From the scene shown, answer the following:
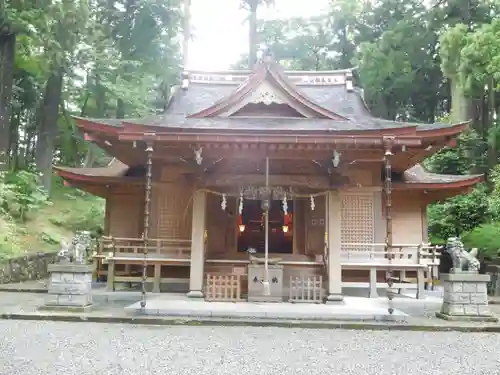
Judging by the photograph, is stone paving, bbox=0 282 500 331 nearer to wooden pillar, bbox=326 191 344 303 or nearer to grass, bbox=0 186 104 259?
wooden pillar, bbox=326 191 344 303

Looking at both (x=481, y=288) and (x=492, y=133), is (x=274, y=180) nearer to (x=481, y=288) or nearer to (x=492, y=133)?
(x=481, y=288)

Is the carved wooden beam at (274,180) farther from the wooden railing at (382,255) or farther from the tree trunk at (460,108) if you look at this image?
the tree trunk at (460,108)

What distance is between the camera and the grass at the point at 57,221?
679 inches

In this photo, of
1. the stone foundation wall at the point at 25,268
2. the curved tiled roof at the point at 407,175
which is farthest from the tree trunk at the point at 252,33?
the stone foundation wall at the point at 25,268

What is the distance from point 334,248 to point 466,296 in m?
2.96

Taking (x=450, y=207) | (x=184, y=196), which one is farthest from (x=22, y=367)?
(x=450, y=207)

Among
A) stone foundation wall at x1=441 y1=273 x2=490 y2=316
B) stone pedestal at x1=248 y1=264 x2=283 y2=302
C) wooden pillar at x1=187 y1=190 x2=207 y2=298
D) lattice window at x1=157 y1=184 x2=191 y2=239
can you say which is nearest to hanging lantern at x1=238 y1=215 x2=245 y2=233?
lattice window at x1=157 y1=184 x2=191 y2=239

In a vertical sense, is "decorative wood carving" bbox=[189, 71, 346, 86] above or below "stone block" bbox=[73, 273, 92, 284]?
above

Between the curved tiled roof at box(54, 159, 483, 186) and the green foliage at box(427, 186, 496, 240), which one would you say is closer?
the curved tiled roof at box(54, 159, 483, 186)

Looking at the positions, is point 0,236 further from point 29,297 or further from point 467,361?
point 467,361

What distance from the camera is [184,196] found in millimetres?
12508

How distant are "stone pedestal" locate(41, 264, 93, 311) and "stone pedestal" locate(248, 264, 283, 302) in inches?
135

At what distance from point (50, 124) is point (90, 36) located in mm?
4439

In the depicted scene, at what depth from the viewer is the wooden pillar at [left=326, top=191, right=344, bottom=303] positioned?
1069 cm
